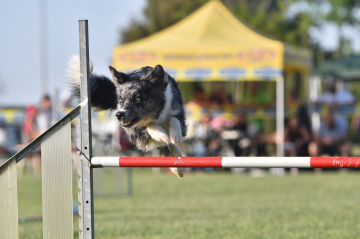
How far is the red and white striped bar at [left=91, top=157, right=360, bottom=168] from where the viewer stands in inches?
122

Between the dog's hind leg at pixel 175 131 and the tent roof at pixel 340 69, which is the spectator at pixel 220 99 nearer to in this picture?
the tent roof at pixel 340 69

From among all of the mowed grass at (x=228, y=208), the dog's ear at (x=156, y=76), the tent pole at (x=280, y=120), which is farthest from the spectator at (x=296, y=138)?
the dog's ear at (x=156, y=76)

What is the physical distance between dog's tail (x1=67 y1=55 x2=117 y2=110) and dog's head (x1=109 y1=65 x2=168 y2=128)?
0.89ft

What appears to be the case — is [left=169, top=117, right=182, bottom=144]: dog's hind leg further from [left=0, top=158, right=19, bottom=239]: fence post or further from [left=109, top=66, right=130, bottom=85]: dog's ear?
[left=0, top=158, right=19, bottom=239]: fence post

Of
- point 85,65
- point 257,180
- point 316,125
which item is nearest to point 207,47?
point 257,180

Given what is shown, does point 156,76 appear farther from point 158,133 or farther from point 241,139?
point 241,139

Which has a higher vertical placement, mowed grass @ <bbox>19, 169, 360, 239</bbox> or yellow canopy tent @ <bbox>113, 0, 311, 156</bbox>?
yellow canopy tent @ <bbox>113, 0, 311, 156</bbox>

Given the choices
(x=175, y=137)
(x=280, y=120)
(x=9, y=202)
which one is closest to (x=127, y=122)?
(x=175, y=137)

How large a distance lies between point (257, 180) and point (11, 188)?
827cm

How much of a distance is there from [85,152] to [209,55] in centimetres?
865

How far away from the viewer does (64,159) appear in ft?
11.0

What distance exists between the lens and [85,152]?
132 inches

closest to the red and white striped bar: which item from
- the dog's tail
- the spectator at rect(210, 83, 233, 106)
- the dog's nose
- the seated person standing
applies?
the dog's nose

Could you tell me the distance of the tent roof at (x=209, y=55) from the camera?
37.6ft
